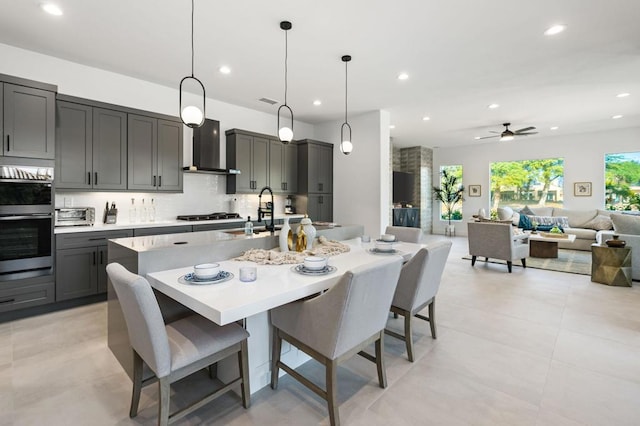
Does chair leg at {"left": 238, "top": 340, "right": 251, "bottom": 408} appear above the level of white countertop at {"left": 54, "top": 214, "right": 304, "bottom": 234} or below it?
below

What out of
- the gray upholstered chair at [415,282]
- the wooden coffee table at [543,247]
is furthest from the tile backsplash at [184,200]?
the wooden coffee table at [543,247]

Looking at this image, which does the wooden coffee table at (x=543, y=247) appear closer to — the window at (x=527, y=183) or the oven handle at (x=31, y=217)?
the window at (x=527, y=183)

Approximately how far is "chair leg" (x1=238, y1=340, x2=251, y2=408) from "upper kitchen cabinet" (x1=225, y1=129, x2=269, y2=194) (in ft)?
12.1

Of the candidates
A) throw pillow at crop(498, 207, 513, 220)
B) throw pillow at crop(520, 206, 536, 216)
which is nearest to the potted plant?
throw pillow at crop(498, 207, 513, 220)

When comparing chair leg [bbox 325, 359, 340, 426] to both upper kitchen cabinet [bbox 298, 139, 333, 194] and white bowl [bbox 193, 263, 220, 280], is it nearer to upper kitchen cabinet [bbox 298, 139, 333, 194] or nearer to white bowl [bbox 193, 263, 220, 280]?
white bowl [bbox 193, 263, 220, 280]

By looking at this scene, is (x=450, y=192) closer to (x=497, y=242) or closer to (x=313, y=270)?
(x=497, y=242)

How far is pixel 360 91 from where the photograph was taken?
4703mm

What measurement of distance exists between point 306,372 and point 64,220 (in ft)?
10.7

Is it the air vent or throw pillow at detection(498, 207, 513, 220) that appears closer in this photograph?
the air vent

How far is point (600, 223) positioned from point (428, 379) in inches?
298

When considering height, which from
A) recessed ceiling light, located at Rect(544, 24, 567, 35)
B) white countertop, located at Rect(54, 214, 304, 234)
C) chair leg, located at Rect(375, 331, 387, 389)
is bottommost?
chair leg, located at Rect(375, 331, 387, 389)

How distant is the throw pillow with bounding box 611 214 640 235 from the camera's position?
4605 mm

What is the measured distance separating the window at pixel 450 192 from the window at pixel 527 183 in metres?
0.95

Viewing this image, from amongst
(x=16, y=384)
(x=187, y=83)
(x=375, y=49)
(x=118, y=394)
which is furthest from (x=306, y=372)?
(x=187, y=83)
